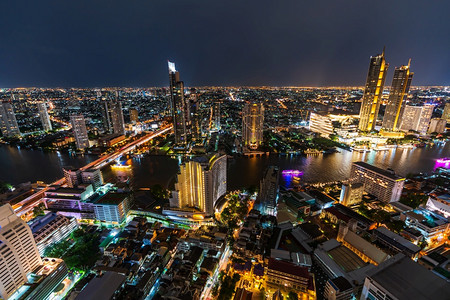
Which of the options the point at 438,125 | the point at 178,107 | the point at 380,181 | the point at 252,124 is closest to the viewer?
the point at 380,181

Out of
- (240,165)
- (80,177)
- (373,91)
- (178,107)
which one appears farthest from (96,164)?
(373,91)

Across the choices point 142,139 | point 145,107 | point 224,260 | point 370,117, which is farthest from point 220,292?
point 145,107

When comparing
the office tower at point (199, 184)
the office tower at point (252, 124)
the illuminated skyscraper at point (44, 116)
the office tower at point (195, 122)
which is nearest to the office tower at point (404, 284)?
the office tower at point (199, 184)

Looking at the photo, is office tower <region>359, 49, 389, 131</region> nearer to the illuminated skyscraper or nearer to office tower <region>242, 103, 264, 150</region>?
office tower <region>242, 103, 264, 150</region>

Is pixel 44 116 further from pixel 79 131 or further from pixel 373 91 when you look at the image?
pixel 373 91

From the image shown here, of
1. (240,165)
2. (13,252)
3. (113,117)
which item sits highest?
(113,117)

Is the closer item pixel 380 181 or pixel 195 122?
pixel 380 181

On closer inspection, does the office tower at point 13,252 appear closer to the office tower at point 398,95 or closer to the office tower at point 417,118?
the office tower at point 398,95

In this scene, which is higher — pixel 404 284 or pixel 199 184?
pixel 404 284
